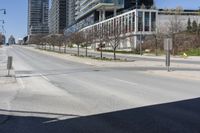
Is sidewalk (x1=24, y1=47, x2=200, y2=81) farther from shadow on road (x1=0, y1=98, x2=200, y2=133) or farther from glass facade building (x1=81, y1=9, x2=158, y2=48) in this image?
glass facade building (x1=81, y1=9, x2=158, y2=48)

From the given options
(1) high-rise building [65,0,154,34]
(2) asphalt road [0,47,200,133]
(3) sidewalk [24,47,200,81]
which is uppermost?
(1) high-rise building [65,0,154,34]

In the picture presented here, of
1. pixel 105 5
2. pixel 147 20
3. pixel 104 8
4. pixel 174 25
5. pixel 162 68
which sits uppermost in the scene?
pixel 105 5

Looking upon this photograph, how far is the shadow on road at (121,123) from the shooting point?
10.2 metres

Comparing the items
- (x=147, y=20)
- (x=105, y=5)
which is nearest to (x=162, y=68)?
(x=147, y=20)

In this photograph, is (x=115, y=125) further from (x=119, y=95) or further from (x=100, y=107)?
(x=119, y=95)

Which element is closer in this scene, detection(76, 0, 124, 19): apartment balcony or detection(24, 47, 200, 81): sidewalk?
detection(24, 47, 200, 81): sidewalk

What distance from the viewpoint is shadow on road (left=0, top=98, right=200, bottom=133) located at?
33.4ft

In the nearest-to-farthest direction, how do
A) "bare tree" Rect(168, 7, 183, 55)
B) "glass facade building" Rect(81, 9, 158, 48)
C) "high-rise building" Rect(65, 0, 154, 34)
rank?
1. "bare tree" Rect(168, 7, 183, 55)
2. "glass facade building" Rect(81, 9, 158, 48)
3. "high-rise building" Rect(65, 0, 154, 34)

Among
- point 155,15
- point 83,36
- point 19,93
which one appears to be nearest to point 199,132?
point 19,93

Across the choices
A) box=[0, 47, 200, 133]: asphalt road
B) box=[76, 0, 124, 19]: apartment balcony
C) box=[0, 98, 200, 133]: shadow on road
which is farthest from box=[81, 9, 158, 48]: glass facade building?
box=[0, 98, 200, 133]: shadow on road

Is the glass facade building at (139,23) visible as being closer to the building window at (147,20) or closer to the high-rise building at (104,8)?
the building window at (147,20)

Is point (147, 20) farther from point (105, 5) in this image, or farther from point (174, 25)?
point (105, 5)

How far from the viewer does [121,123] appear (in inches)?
434

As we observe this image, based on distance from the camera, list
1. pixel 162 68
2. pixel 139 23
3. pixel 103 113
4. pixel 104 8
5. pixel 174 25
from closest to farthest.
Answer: pixel 103 113
pixel 162 68
pixel 174 25
pixel 139 23
pixel 104 8
